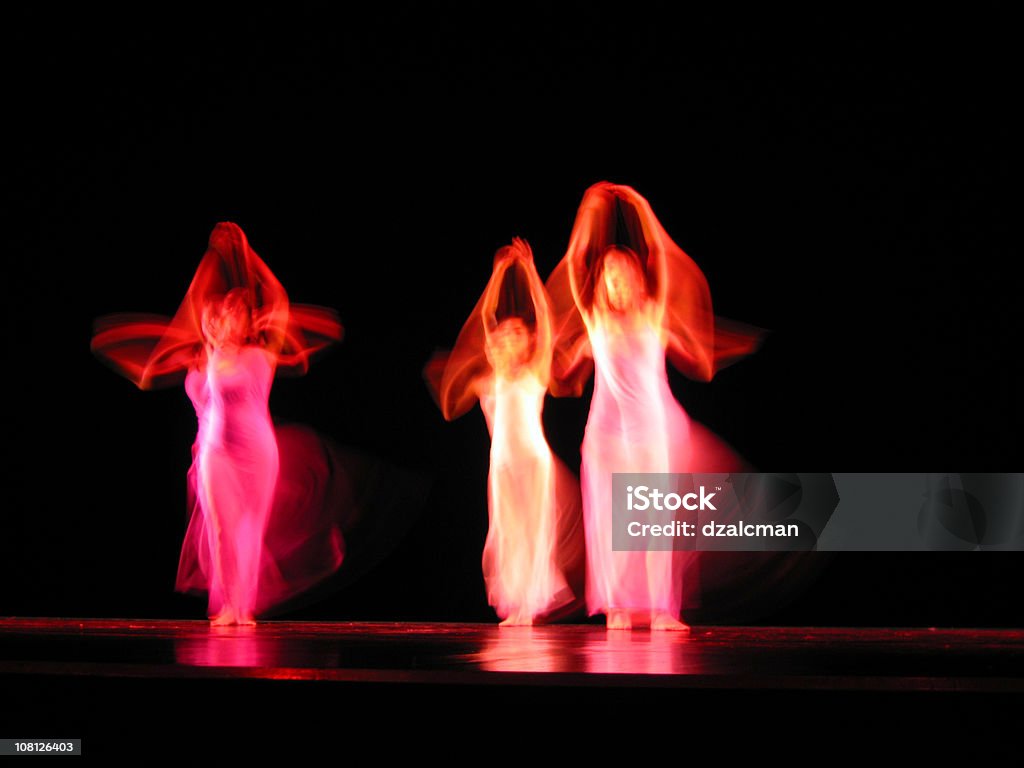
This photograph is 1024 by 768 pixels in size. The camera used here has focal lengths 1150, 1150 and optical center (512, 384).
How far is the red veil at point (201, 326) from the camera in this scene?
6.78 m

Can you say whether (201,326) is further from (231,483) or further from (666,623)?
(666,623)

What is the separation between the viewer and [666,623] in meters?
5.68

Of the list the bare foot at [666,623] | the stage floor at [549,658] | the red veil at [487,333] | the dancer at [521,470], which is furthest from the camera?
the red veil at [487,333]

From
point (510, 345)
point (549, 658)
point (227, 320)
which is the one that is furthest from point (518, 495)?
point (549, 658)

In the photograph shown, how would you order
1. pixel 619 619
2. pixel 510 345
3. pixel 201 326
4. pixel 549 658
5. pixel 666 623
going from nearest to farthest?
pixel 549 658, pixel 666 623, pixel 619 619, pixel 510 345, pixel 201 326

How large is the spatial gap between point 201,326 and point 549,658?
3.87 metres

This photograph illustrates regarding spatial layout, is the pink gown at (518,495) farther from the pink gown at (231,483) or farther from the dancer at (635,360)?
the pink gown at (231,483)

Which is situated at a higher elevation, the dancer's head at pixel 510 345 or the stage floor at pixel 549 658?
the dancer's head at pixel 510 345

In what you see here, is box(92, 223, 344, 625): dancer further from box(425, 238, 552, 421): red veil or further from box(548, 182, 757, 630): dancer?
box(548, 182, 757, 630): dancer

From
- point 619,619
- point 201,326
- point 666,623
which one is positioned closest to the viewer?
point 666,623

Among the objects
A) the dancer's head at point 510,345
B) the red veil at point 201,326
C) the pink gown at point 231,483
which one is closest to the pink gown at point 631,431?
the dancer's head at point 510,345

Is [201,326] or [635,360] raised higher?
[201,326]

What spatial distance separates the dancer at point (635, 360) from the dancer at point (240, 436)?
1.68 m

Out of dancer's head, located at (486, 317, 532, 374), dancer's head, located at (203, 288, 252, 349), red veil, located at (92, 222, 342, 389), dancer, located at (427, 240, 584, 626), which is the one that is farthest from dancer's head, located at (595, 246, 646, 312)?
dancer's head, located at (203, 288, 252, 349)
